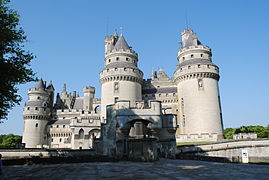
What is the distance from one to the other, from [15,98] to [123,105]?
10.0 m

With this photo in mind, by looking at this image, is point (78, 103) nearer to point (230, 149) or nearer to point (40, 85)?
point (40, 85)

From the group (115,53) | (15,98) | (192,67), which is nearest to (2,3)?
(15,98)

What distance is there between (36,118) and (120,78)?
25099mm

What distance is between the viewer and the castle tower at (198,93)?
36.6 meters

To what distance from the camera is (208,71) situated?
3903 cm

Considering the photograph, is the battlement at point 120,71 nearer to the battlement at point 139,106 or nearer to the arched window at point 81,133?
the arched window at point 81,133

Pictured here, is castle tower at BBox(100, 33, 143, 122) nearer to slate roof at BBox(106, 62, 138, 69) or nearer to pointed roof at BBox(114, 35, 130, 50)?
slate roof at BBox(106, 62, 138, 69)

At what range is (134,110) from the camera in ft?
75.3

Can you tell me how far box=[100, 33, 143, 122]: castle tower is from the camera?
3848cm

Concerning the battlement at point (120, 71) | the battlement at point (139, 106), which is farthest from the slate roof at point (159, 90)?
the battlement at point (139, 106)

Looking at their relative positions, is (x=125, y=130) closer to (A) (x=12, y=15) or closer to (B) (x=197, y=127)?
(A) (x=12, y=15)

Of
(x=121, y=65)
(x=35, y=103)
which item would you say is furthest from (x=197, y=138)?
(x=35, y=103)

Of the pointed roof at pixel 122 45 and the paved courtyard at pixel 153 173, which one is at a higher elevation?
the pointed roof at pixel 122 45

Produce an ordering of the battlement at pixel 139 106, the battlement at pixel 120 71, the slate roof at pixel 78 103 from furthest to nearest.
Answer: the slate roof at pixel 78 103
the battlement at pixel 120 71
the battlement at pixel 139 106
